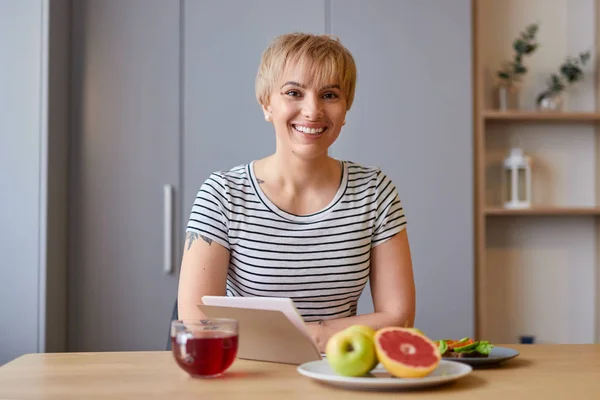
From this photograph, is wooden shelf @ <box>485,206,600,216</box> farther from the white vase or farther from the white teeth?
the white teeth

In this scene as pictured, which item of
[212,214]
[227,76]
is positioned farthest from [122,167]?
[212,214]

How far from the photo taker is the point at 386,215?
1.86m

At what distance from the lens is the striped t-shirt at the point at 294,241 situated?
177 centimetres

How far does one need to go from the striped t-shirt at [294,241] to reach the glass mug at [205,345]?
2.06ft

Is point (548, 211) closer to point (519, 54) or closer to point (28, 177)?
point (519, 54)

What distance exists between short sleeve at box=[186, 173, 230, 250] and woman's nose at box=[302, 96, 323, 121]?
10.0 inches

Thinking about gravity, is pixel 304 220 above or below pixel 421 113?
below

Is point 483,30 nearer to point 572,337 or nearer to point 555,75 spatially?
point 555,75

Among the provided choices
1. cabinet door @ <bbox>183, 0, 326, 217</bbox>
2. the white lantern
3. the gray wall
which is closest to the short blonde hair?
cabinet door @ <bbox>183, 0, 326, 217</bbox>

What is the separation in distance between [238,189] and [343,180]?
25 centimetres

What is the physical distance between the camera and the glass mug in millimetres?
1106

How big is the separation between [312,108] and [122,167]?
142 centimetres

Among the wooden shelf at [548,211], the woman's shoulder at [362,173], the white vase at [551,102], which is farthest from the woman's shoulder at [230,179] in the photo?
the white vase at [551,102]

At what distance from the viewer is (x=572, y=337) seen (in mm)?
3334
